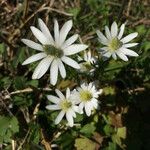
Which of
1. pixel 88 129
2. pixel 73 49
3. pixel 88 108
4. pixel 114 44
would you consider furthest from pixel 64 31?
pixel 88 129

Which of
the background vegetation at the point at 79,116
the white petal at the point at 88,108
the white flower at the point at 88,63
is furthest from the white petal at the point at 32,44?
the white petal at the point at 88,108

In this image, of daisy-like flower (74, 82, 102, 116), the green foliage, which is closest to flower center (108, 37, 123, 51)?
daisy-like flower (74, 82, 102, 116)

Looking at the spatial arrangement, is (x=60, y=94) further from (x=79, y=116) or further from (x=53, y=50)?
(x=53, y=50)

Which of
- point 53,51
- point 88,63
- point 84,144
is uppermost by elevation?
point 53,51

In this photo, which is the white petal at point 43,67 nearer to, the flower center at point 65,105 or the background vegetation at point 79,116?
the background vegetation at point 79,116

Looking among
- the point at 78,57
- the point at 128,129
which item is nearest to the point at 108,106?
the point at 128,129

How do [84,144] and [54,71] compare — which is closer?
[54,71]

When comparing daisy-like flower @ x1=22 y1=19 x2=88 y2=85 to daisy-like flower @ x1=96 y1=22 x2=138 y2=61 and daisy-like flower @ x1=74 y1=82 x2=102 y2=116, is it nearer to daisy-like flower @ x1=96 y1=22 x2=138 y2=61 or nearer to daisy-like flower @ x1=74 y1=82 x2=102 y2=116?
daisy-like flower @ x1=96 y1=22 x2=138 y2=61
